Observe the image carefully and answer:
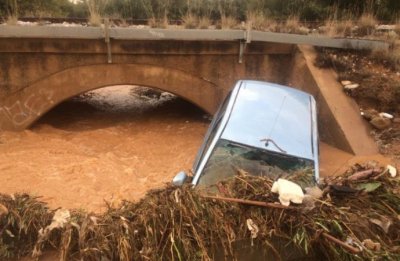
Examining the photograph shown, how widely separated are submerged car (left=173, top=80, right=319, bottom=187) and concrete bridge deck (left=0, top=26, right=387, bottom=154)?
8.70ft

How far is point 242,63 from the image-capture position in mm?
10531

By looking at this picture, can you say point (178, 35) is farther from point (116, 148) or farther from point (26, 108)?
point (26, 108)

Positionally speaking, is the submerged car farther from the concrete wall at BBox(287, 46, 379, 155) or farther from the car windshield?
the concrete wall at BBox(287, 46, 379, 155)

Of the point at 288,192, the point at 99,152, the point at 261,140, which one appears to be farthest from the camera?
the point at 99,152

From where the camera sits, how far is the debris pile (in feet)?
12.1

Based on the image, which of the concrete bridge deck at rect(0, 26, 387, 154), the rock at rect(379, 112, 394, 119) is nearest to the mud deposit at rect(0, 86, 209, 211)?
the concrete bridge deck at rect(0, 26, 387, 154)

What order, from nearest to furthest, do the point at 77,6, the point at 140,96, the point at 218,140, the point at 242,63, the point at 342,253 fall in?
the point at 342,253 → the point at 218,140 → the point at 242,63 → the point at 140,96 → the point at 77,6

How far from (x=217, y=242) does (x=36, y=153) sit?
650 cm

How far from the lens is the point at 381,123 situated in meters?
8.90

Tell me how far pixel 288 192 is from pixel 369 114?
610cm

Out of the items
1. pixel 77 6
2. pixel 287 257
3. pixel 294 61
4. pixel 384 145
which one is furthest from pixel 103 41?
pixel 77 6

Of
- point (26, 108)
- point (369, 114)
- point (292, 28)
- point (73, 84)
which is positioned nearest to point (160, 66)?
point (73, 84)

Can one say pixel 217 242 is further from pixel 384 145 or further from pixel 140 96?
pixel 140 96

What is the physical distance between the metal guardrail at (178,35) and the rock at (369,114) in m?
1.95
